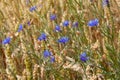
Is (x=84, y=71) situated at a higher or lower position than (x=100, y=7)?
lower

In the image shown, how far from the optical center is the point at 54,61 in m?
1.47

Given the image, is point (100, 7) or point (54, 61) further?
point (100, 7)

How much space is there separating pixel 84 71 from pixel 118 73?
0.14 meters

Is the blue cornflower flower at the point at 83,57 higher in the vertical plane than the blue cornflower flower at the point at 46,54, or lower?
lower

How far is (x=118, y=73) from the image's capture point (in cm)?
136

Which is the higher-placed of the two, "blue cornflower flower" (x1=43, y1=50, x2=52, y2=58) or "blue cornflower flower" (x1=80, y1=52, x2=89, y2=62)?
"blue cornflower flower" (x1=43, y1=50, x2=52, y2=58)

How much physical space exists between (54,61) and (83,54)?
17 centimetres

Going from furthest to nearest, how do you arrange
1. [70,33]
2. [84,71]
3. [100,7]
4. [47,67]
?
[100,7] < [70,33] < [47,67] < [84,71]

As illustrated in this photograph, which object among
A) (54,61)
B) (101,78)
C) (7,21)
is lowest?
(101,78)

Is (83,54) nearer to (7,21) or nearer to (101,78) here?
(101,78)

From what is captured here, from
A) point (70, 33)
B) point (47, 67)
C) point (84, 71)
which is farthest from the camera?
point (70, 33)

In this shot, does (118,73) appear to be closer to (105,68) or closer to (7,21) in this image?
(105,68)

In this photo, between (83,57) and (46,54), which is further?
(46,54)

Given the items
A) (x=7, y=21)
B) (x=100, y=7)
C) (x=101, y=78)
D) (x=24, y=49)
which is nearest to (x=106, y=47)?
(x=101, y=78)
